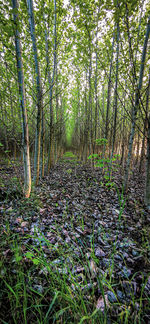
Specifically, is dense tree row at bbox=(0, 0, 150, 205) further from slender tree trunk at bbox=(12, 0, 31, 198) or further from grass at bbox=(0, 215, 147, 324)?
grass at bbox=(0, 215, 147, 324)

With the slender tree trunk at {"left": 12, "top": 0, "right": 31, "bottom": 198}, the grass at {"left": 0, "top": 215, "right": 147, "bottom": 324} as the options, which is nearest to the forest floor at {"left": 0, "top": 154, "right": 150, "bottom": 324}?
the grass at {"left": 0, "top": 215, "right": 147, "bottom": 324}

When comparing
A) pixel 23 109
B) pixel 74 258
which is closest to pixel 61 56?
pixel 23 109

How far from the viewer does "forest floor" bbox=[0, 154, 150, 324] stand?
120 cm

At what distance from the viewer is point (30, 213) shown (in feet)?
9.63

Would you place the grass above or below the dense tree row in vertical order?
below

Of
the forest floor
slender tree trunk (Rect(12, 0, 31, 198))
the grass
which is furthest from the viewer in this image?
slender tree trunk (Rect(12, 0, 31, 198))

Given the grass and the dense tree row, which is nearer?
the grass

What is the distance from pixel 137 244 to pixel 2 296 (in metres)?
2.11

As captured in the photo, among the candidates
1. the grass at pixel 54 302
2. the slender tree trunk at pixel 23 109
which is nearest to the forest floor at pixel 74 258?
the grass at pixel 54 302

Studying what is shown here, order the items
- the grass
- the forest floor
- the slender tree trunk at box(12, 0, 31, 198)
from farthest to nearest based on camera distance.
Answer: the slender tree trunk at box(12, 0, 31, 198)
the forest floor
the grass

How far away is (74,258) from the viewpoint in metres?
1.87

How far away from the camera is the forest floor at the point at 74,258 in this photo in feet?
3.92

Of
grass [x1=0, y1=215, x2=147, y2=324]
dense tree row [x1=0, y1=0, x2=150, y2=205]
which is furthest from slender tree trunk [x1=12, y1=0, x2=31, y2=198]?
grass [x1=0, y1=215, x2=147, y2=324]

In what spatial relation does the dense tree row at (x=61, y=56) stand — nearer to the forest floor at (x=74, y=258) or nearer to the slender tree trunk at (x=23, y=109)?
the slender tree trunk at (x=23, y=109)
